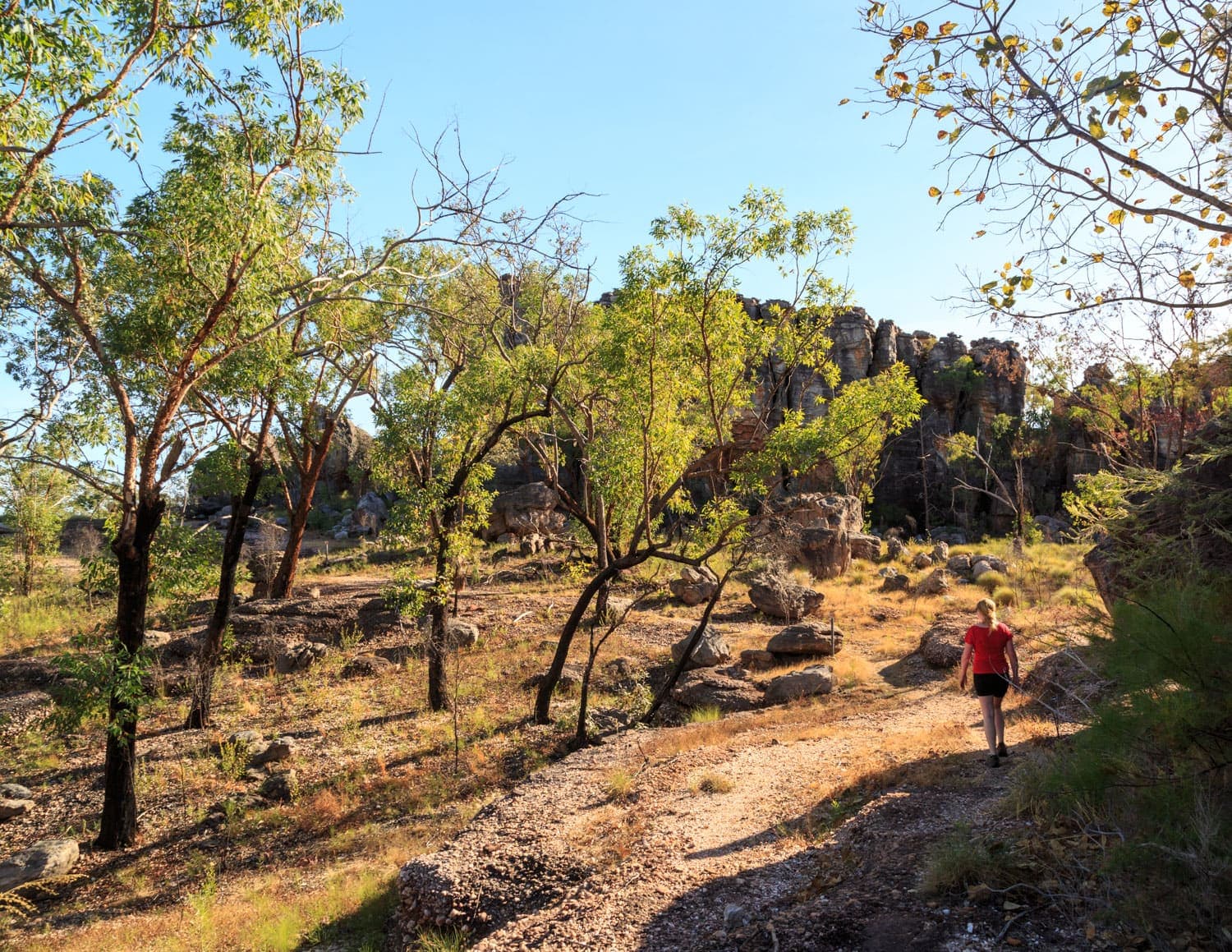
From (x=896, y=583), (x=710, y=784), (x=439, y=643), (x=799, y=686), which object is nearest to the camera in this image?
(x=710, y=784)

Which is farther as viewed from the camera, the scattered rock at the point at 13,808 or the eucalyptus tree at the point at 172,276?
the scattered rock at the point at 13,808

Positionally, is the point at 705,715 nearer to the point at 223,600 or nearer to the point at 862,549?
the point at 223,600

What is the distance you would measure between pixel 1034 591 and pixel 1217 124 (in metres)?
18.8

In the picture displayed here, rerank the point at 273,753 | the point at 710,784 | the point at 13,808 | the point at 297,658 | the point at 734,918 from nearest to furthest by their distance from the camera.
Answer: the point at 734,918 < the point at 710,784 < the point at 13,808 < the point at 273,753 < the point at 297,658

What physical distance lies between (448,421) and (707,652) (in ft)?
25.4

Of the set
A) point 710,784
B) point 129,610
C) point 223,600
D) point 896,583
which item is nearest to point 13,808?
point 223,600

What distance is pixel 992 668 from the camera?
314 inches

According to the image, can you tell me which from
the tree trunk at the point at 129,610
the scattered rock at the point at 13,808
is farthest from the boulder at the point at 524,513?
the tree trunk at the point at 129,610

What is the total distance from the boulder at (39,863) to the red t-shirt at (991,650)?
11676 mm

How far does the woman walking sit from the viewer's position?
7.89 m

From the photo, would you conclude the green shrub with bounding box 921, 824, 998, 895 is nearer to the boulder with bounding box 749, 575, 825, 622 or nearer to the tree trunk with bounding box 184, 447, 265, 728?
the tree trunk with bounding box 184, 447, 265, 728

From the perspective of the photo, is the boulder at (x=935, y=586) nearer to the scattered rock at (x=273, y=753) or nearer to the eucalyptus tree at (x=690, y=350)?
the eucalyptus tree at (x=690, y=350)

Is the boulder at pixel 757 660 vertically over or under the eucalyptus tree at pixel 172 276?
under

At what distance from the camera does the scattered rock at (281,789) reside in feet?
40.9
